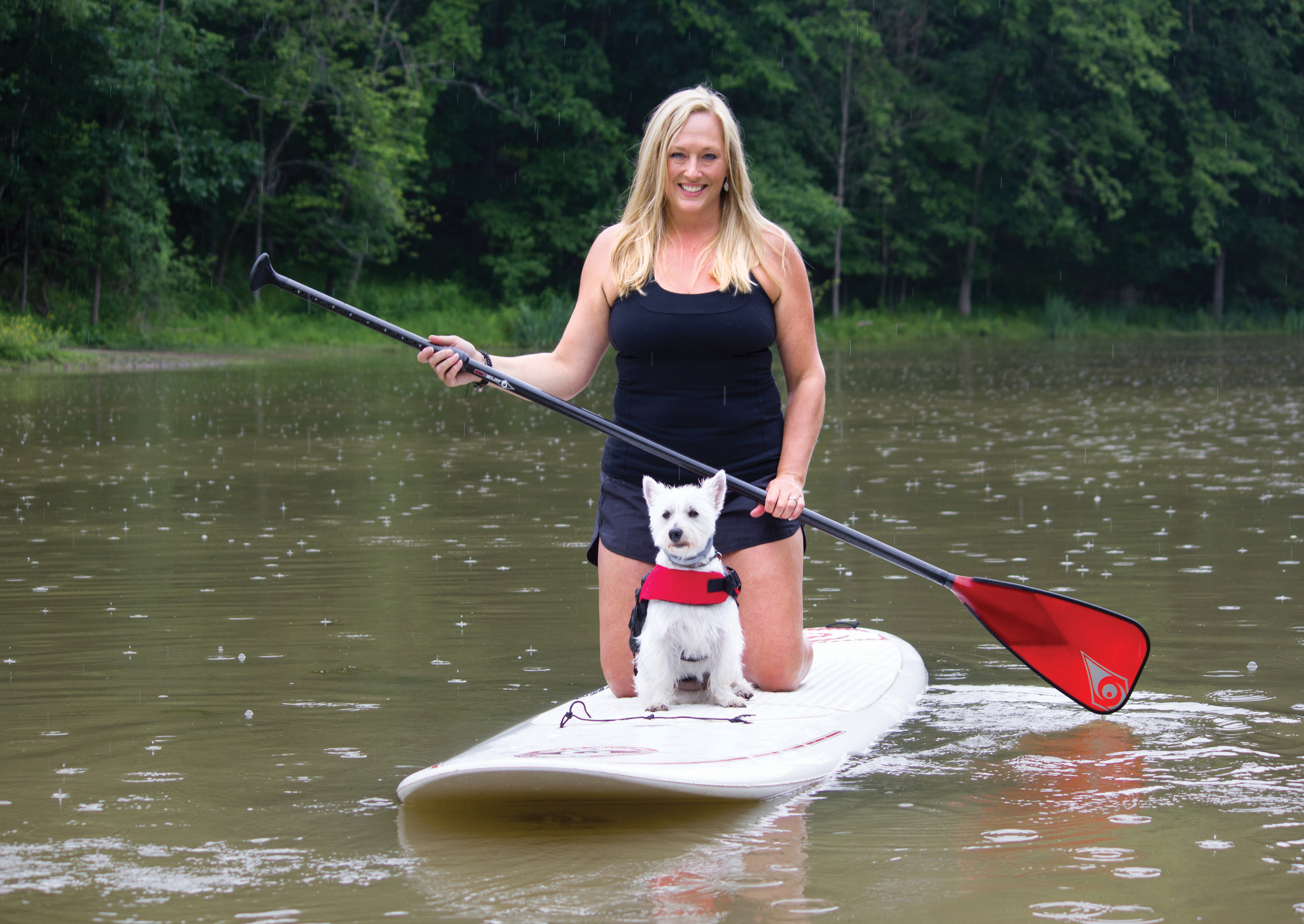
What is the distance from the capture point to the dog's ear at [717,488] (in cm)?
398

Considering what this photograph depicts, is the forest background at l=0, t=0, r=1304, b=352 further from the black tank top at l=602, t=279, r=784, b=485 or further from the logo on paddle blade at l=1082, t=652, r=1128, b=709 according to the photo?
the logo on paddle blade at l=1082, t=652, r=1128, b=709

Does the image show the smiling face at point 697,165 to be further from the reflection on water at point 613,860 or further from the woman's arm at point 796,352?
the reflection on water at point 613,860

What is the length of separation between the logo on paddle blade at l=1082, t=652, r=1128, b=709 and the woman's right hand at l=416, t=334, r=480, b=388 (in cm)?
212

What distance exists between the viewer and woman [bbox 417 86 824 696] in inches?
171

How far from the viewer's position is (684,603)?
3980mm

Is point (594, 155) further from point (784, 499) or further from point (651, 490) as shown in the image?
point (651, 490)

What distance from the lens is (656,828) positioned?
3576 mm

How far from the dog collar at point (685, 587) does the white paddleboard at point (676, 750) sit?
13.4 inches

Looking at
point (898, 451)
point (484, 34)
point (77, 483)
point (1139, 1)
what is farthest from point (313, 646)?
point (1139, 1)

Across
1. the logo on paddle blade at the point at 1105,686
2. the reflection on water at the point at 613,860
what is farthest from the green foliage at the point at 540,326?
the reflection on water at the point at 613,860

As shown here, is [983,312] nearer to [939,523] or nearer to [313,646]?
[939,523]

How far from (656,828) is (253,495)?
635cm

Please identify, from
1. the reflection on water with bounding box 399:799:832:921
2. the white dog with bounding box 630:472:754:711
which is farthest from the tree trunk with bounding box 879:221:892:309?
the reflection on water with bounding box 399:799:832:921

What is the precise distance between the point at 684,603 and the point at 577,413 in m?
0.79
